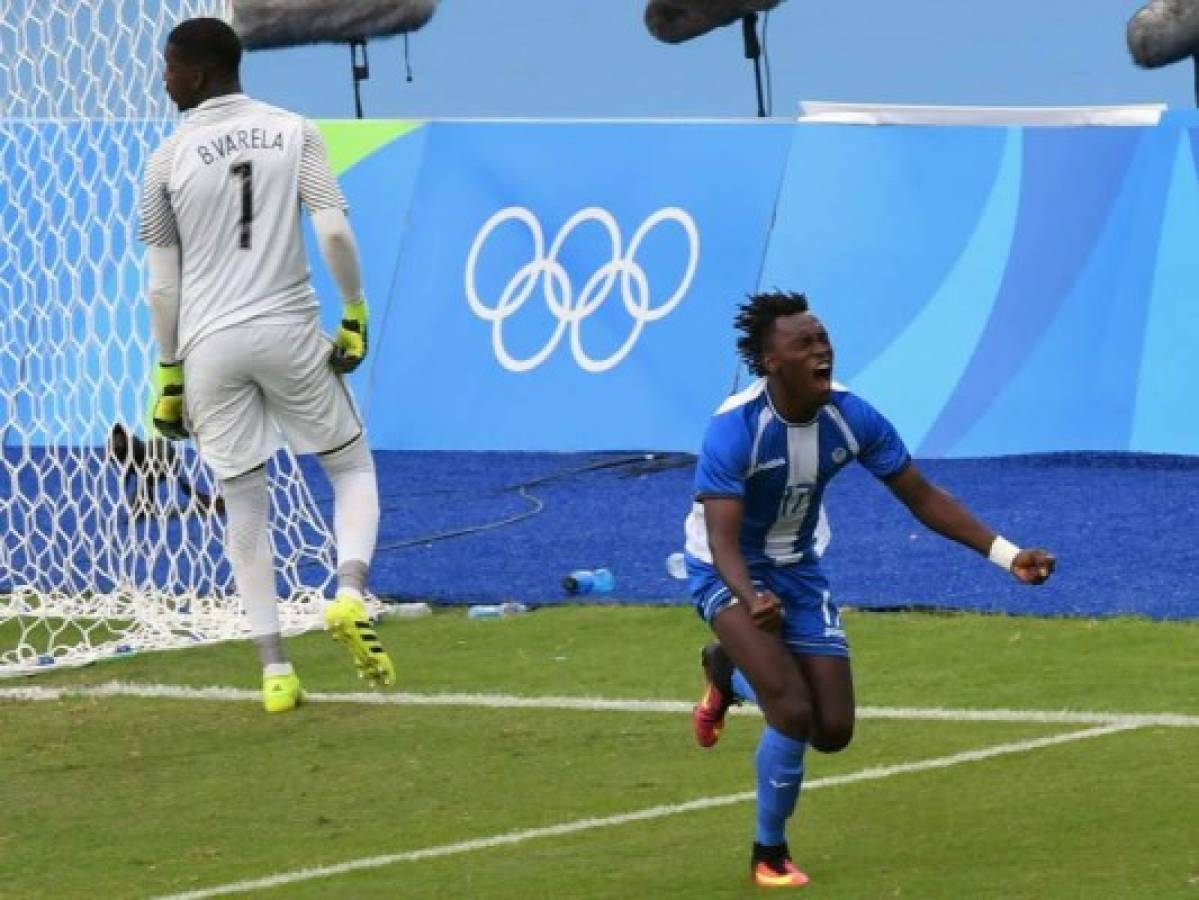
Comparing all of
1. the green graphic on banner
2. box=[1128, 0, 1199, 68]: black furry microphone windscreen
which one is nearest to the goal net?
the green graphic on banner

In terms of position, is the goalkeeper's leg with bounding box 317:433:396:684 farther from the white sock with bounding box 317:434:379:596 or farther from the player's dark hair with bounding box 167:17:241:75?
the player's dark hair with bounding box 167:17:241:75

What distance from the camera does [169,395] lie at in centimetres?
1079

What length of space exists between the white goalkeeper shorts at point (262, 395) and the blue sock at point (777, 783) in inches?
141

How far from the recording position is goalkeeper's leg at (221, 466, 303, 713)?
35.2 ft

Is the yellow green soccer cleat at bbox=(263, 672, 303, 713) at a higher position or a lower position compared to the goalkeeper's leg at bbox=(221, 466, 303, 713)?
lower

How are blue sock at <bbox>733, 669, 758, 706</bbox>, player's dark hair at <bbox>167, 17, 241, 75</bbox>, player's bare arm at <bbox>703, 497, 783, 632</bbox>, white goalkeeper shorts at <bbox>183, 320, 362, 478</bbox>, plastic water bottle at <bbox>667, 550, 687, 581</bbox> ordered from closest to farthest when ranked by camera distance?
player's bare arm at <bbox>703, 497, 783, 632</bbox>, blue sock at <bbox>733, 669, 758, 706</bbox>, player's dark hair at <bbox>167, 17, 241, 75</bbox>, white goalkeeper shorts at <bbox>183, 320, 362, 478</bbox>, plastic water bottle at <bbox>667, 550, 687, 581</bbox>

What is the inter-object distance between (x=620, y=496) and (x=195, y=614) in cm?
334

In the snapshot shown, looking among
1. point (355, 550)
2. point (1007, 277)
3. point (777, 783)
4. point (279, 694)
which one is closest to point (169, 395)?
point (355, 550)

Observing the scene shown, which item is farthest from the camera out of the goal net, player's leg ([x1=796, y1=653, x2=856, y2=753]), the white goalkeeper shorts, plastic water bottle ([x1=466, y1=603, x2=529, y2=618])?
the goal net

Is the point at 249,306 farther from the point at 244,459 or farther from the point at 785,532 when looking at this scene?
the point at 785,532

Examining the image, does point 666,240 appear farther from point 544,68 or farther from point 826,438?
point 826,438

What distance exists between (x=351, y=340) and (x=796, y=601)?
3.14 meters

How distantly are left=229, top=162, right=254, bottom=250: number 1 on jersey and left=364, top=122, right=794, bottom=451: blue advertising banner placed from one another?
6.09 metres

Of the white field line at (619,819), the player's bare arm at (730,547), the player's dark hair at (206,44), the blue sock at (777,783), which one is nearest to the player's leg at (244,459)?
the player's dark hair at (206,44)
